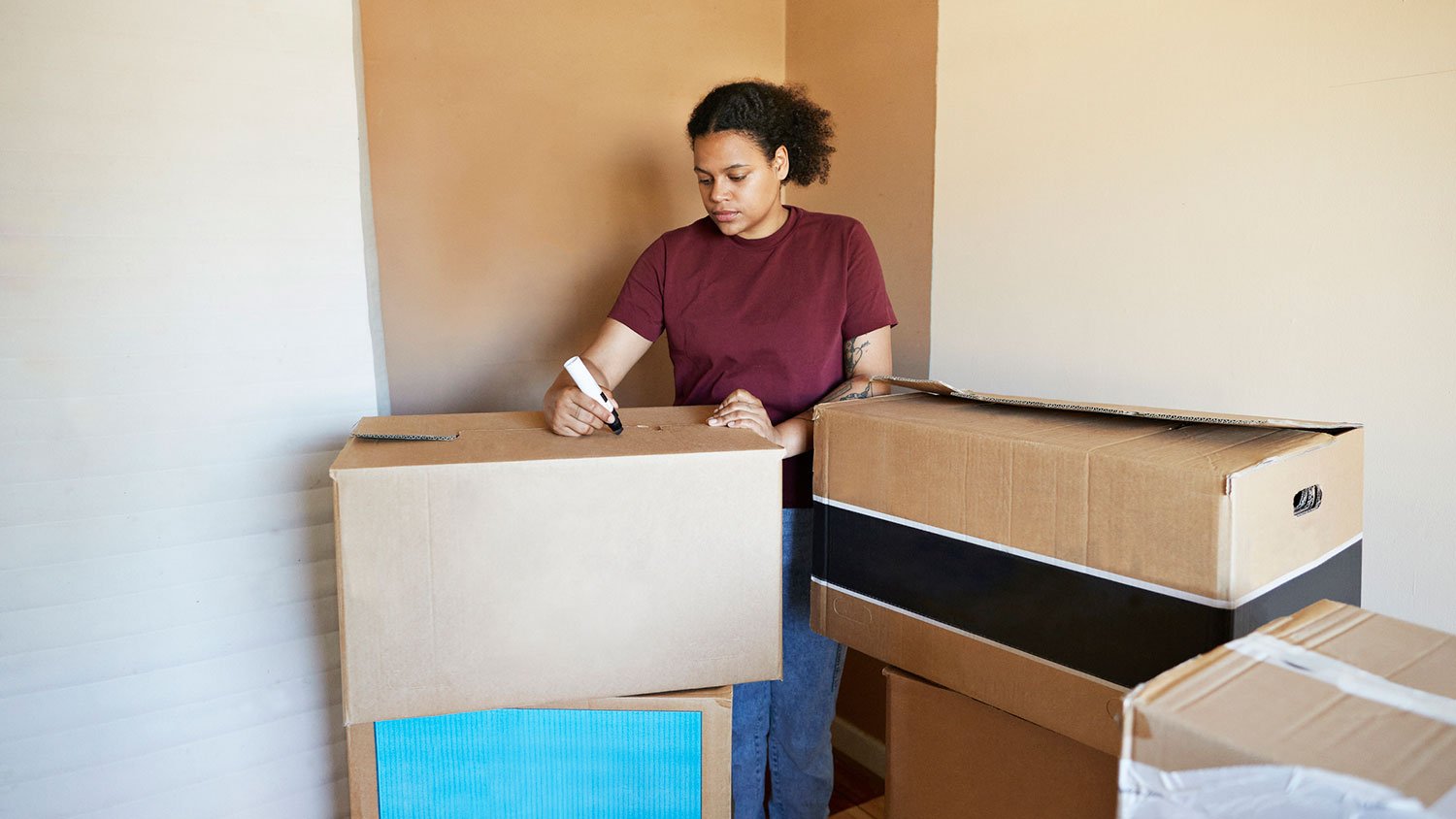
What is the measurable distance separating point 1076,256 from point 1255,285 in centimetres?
28

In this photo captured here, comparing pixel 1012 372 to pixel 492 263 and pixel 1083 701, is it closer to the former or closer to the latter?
pixel 1083 701

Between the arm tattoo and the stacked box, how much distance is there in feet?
1.39

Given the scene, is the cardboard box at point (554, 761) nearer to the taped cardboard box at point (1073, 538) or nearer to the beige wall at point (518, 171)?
the taped cardboard box at point (1073, 538)

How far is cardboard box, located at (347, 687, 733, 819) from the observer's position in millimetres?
832

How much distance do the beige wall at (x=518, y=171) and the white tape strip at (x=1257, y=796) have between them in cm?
143

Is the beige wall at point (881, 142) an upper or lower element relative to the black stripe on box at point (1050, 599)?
upper

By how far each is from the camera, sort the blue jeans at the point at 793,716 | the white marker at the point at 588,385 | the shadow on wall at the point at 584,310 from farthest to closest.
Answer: the shadow on wall at the point at 584,310 → the blue jeans at the point at 793,716 → the white marker at the point at 588,385

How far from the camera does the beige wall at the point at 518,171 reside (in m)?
1.60

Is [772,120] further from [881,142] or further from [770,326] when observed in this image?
[881,142]

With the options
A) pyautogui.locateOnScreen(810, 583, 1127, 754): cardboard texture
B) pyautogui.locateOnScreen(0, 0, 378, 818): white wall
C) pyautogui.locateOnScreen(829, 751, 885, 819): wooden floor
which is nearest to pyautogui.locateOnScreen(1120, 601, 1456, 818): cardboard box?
pyautogui.locateOnScreen(810, 583, 1127, 754): cardboard texture

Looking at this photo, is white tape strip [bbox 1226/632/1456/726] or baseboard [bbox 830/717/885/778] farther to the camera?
baseboard [bbox 830/717/885/778]

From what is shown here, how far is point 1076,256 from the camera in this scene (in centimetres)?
138

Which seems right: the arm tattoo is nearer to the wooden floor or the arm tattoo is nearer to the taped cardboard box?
the taped cardboard box

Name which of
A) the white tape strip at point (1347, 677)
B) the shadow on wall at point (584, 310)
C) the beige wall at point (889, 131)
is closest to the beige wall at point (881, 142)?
the beige wall at point (889, 131)
